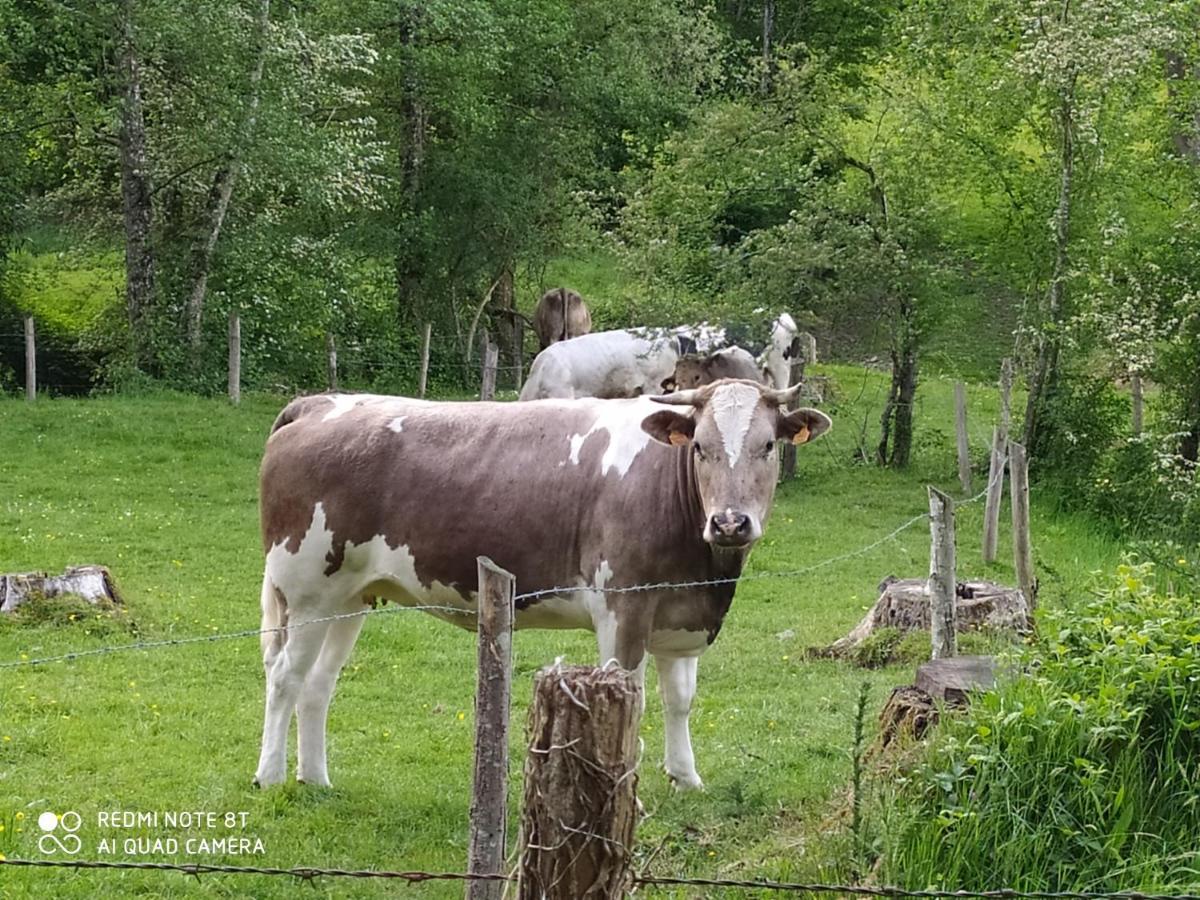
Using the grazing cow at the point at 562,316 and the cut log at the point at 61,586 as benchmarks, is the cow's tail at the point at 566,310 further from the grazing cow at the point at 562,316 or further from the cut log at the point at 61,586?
the cut log at the point at 61,586

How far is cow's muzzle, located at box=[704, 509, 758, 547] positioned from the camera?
689cm

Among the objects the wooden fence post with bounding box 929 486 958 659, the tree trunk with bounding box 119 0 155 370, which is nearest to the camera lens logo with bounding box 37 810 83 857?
the wooden fence post with bounding box 929 486 958 659

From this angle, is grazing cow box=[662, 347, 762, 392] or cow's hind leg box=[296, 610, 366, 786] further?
grazing cow box=[662, 347, 762, 392]

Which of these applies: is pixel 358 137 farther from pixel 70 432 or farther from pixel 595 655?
pixel 595 655

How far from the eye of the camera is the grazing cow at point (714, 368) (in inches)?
763

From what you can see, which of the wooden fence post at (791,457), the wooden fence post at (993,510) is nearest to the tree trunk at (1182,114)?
the wooden fence post at (791,457)

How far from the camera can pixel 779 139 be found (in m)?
22.5

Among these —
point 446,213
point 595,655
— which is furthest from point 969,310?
point 595,655

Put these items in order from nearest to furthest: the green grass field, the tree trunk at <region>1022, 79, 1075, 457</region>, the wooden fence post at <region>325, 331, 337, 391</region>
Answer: the green grass field
the tree trunk at <region>1022, 79, 1075, 457</region>
the wooden fence post at <region>325, 331, 337, 391</region>

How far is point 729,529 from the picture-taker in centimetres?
688

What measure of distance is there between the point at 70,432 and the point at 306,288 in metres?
6.07

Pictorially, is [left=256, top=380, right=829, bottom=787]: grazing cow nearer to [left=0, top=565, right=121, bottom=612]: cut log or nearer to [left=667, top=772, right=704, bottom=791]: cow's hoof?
[left=667, top=772, right=704, bottom=791]: cow's hoof

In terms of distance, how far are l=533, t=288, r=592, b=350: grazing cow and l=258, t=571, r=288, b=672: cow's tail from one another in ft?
47.5

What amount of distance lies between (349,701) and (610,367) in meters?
10.7
